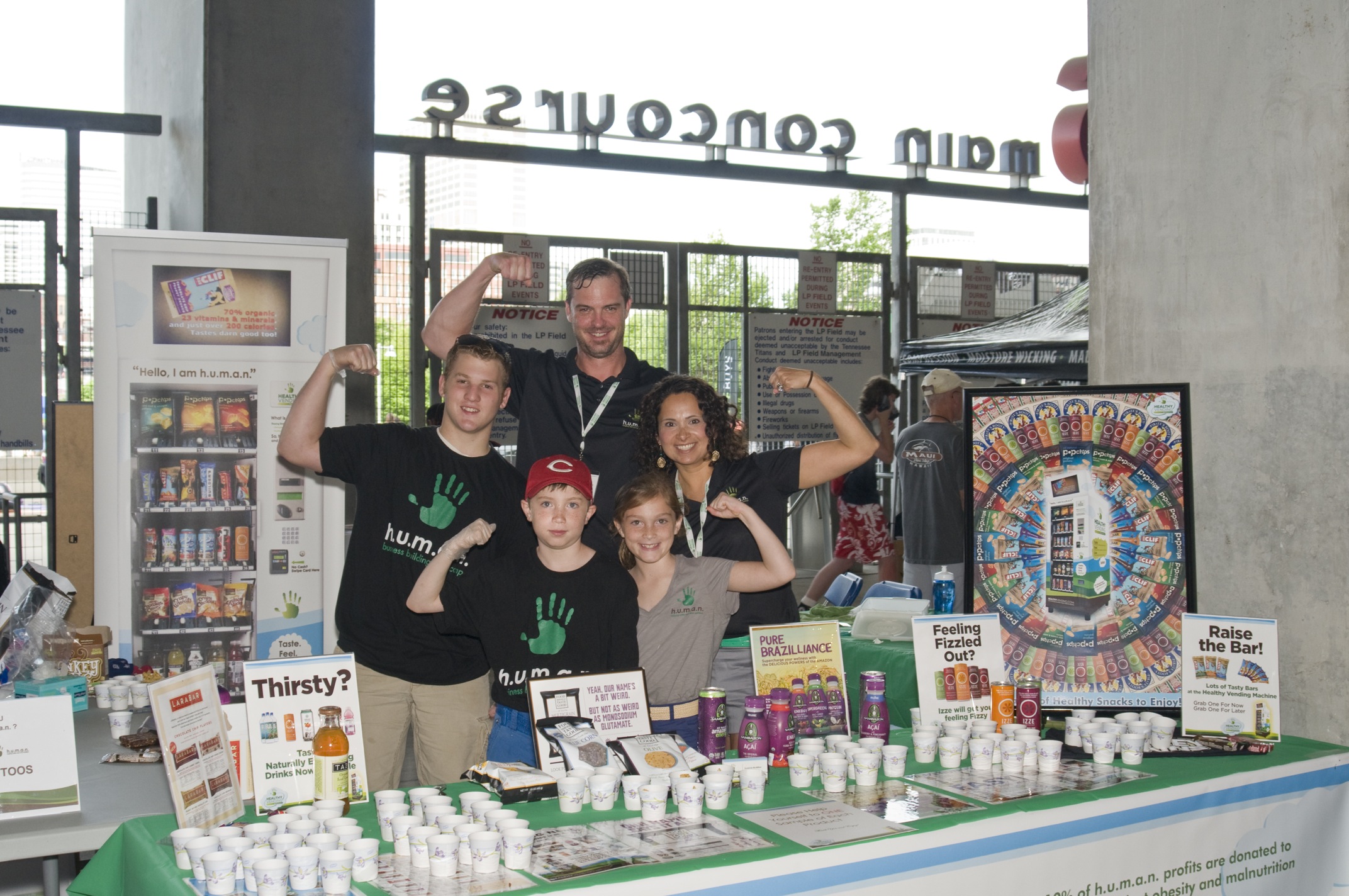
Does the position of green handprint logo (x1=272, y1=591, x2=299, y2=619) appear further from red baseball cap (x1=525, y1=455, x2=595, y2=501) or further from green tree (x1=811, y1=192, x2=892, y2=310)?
green tree (x1=811, y1=192, x2=892, y2=310)

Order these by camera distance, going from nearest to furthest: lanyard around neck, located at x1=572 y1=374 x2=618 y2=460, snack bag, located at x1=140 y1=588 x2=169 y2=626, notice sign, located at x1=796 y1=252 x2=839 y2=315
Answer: lanyard around neck, located at x1=572 y1=374 x2=618 y2=460 → snack bag, located at x1=140 y1=588 x2=169 y2=626 → notice sign, located at x1=796 y1=252 x2=839 y2=315

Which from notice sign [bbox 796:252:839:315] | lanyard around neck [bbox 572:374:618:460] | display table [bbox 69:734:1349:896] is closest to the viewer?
display table [bbox 69:734:1349:896]

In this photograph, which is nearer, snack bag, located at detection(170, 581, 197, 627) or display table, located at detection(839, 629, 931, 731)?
display table, located at detection(839, 629, 931, 731)

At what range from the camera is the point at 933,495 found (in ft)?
20.7

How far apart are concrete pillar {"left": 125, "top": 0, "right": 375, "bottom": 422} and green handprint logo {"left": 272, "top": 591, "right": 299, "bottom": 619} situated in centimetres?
246

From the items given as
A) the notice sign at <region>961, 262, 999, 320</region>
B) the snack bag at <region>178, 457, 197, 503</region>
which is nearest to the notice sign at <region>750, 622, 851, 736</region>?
the snack bag at <region>178, 457, 197, 503</region>

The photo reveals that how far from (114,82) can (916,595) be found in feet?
23.1

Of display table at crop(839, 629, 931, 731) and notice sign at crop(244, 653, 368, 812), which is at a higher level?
notice sign at crop(244, 653, 368, 812)

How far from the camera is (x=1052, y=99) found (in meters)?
10.8

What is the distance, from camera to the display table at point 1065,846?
200 cm

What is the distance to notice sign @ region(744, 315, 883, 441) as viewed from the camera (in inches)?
377

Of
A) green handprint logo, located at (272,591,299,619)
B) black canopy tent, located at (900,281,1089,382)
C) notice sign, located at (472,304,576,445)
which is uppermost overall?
notice sign, located at (472,304,576,445)

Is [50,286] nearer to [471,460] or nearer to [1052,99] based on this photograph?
[471,460]

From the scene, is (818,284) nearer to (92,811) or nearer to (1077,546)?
(1077,546)
